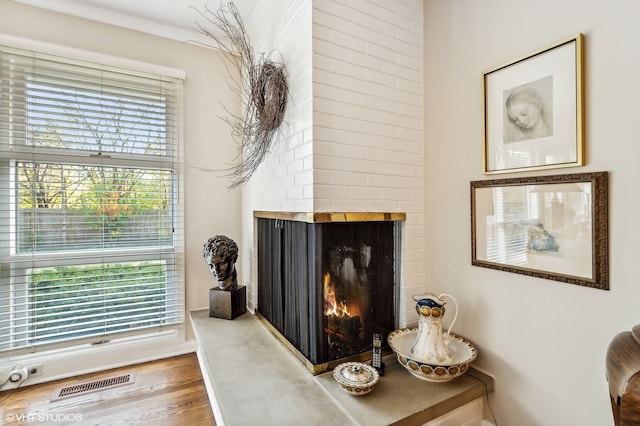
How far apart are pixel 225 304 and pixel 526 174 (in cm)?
215

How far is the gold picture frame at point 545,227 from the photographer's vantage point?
3.78 ft

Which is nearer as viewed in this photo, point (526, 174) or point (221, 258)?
point (526, 174)

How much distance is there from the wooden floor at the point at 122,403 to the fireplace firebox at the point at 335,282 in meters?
0.71

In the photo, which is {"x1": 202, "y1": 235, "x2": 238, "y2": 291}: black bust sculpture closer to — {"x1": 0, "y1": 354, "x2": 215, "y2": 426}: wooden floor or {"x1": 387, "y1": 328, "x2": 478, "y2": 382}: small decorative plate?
{"x1": 0, "y1": 354, "x2": 215, "y2": 426}: wooden floor

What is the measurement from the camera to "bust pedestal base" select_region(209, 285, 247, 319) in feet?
7.63

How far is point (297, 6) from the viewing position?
1.65m

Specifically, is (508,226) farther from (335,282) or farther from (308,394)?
(308,394)

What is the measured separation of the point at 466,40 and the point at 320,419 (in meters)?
2.01

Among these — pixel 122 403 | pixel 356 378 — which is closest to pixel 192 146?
pixel 122 403

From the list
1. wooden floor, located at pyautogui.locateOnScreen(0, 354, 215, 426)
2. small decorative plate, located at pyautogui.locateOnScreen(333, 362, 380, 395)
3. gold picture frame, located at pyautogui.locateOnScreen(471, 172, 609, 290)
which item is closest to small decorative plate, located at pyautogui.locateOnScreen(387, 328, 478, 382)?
small decorative plate, located at pyautogui.locateOnScreen(333, 362, 380, 395)

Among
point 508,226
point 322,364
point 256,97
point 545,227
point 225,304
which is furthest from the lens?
point 225,304

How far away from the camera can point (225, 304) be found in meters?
2.33

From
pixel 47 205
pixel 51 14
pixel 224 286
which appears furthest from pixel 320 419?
pixel 51 14

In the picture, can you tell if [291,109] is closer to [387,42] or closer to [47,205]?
[387,42]
